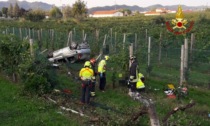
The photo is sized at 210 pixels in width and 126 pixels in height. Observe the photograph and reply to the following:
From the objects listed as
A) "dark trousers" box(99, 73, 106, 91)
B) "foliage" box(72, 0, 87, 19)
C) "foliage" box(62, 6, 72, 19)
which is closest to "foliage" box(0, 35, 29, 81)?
"dark trousers" box(99, 73, 106, 91)

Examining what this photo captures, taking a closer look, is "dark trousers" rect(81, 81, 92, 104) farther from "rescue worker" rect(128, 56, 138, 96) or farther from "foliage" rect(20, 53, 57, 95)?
"rescue worker" rect(128, 56, 138, 96)

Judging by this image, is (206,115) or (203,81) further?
(203,81)

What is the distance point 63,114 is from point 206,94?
5.83m

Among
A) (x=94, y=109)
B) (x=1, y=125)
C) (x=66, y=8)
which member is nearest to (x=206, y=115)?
(x=94, y=109)

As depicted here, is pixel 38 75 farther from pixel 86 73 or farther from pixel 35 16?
pixel 35 16

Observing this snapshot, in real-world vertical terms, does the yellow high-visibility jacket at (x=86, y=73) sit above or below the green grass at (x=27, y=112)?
above

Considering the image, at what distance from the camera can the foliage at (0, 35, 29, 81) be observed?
45.7 feet

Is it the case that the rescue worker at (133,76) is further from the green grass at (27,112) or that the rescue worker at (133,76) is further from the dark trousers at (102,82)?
the green grass at (27,112)

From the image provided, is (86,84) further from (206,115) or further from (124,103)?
(206,115)

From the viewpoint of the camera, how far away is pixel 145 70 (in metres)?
16.4

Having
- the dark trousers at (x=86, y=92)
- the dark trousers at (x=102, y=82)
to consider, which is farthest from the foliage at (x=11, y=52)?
the dark trousers at (x=86, y=92)

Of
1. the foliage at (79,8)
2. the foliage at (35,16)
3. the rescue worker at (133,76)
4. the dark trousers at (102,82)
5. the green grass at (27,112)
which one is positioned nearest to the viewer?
the green grass at (27,112)

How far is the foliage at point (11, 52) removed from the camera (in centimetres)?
1393

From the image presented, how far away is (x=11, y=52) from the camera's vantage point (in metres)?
14.1
